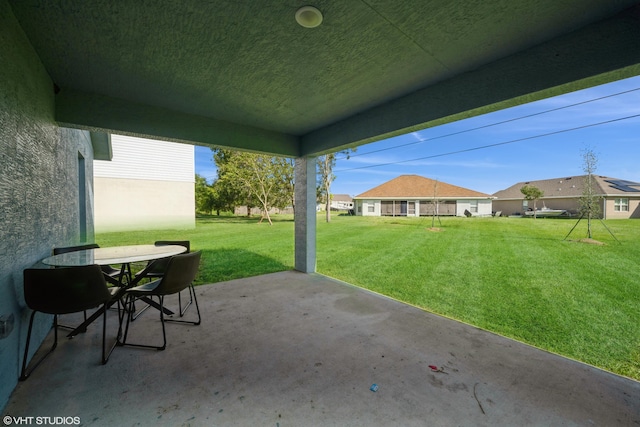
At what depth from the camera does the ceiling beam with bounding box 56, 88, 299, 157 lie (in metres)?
2.91

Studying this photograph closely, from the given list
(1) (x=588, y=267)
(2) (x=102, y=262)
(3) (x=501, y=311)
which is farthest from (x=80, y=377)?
(1) (x=588, y=267)

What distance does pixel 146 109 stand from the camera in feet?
10.8

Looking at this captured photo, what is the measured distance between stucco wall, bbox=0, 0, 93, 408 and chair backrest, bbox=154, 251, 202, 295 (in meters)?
0.95

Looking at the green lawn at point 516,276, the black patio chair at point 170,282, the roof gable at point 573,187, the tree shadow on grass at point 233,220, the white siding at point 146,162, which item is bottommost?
the green lawn at point 516,276

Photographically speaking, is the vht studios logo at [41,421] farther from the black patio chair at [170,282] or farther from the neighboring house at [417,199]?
the neighboring house at [417,199]

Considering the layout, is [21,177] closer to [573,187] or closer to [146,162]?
[146,162]

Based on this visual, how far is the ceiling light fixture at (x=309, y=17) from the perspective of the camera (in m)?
1.62

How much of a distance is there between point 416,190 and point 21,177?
2345 centimetres

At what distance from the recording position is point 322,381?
1867mm

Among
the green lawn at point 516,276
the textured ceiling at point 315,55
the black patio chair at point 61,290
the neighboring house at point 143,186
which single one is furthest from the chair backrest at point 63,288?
the neighboring house at point 143,186

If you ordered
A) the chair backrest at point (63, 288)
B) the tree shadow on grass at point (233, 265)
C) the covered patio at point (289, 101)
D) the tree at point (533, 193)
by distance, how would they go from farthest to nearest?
1. the tree at point (533, 193)
2. the tree shadow on grass at point (233, 265)
3. the chair backrest at point (63, 288)
4. the covered patio at point (289, 101)

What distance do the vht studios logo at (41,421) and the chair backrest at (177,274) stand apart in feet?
3.33

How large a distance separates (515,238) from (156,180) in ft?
54.0

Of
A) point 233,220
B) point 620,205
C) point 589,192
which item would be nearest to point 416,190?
point 620,205
